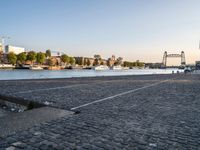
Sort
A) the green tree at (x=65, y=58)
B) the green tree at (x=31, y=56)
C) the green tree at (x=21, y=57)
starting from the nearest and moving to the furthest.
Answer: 1. the green tree at (x=21, y=57)
2. the green tree at (x=31, y=56)
3. the green tree at (x=65, y=58)

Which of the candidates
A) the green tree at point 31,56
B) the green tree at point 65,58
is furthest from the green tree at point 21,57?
the green tree at point 65,58

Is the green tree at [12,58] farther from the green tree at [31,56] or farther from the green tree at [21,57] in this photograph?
the green tree at [31,56]

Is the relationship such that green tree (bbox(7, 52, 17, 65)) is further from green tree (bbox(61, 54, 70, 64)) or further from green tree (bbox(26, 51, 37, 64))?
green tree (bbox(61, 54, 70, 64))

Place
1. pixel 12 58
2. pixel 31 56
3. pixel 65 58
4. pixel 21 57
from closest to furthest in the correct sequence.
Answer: pixel 12 58 → pixel 21 57 → pixel 31 56 → pixel 65 58

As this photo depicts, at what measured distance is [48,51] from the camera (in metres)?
152

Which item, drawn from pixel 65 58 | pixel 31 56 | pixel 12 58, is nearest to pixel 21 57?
pixel 12 58

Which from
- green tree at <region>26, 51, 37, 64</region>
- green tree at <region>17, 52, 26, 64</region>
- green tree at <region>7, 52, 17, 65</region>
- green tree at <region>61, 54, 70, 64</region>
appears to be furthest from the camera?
green tree at <region>61, 54, 70, 64</region>

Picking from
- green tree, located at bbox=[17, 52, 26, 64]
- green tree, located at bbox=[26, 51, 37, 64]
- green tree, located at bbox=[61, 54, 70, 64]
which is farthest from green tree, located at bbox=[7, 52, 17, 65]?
green tree, located at bbox=[61, 54, 70, 64]

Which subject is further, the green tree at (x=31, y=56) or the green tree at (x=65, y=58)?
the green tree at (x=65, y=58)

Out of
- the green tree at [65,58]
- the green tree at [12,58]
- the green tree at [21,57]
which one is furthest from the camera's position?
the green tree at [65,58]

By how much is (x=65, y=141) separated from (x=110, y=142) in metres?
0.83

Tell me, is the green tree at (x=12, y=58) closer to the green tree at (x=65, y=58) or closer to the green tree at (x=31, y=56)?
the green tree at (x=31, y=56)

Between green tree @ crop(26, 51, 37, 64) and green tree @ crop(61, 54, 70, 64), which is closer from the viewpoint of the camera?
green tree @ crop(26, 51, 37, 64)

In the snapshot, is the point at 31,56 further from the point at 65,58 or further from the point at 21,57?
the point at 65,58
